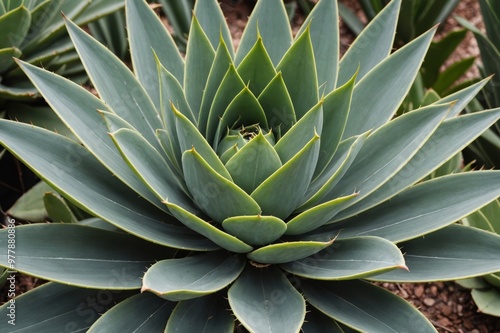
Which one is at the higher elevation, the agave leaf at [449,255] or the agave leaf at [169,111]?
the agave leaf at [169,111]

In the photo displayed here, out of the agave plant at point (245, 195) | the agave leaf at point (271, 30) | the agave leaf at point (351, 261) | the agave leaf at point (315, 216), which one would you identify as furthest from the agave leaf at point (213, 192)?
the agave leaf at point (271, 30)

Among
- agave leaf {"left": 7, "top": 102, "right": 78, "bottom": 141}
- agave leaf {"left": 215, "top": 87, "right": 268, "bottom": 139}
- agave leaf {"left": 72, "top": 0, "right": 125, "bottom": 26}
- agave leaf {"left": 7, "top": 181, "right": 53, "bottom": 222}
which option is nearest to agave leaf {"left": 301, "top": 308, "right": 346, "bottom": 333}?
agave leaf {"left": 215, "top": 87, "right": 268, "bottom": 139}

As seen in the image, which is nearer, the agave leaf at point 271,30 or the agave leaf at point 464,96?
the agave leaf at point 464,96

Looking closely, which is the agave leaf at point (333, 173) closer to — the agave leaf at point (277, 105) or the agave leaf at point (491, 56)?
the agave leaf at point (277, 105)

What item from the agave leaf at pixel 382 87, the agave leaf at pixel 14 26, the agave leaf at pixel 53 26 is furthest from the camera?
the agave leaf at pixel 53 26

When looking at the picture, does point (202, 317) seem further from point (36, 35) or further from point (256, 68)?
point (36, 35)

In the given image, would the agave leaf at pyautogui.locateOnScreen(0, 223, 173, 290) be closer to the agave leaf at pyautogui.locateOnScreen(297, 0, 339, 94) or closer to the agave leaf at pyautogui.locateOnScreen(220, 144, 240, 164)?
the agave leaf at pyautogui.locateOnScreen(220, 144, 240, 164)
